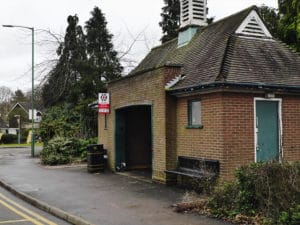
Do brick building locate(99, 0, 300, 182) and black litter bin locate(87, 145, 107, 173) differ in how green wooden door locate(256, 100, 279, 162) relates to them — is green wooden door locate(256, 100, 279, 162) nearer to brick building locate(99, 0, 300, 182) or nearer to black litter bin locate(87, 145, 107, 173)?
brick building locate(99, 0, 300, 182)

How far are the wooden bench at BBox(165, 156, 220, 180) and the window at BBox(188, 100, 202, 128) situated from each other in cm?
100

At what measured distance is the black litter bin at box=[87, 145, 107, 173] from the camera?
55.7 feet

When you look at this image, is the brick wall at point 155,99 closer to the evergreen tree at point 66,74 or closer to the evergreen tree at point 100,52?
the evergreen tree at point 100,52

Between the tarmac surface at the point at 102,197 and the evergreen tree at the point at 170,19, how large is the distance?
771 inches

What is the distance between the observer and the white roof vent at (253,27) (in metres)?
14.0

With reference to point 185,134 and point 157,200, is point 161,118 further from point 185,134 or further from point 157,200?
point 157,200

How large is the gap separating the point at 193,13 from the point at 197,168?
23.5 ft

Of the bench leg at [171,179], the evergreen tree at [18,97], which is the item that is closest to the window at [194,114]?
the bench leg at [171,179]

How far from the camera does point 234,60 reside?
12594 mm

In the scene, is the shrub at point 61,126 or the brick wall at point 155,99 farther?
the shrub at point 61,126

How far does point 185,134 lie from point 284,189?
5804 mm

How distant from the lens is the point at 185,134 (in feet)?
43.1

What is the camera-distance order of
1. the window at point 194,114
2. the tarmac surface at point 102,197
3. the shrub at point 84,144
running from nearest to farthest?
the tarmac surface at point 102,197
the window at point 194,114
the shrub at point 84,144

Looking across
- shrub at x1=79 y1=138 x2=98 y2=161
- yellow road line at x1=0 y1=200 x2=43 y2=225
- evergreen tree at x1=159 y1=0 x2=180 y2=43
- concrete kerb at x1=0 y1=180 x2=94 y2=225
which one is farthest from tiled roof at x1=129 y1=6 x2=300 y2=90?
evergreen tree at x1=159 y1=0 x2=180 y2=43
